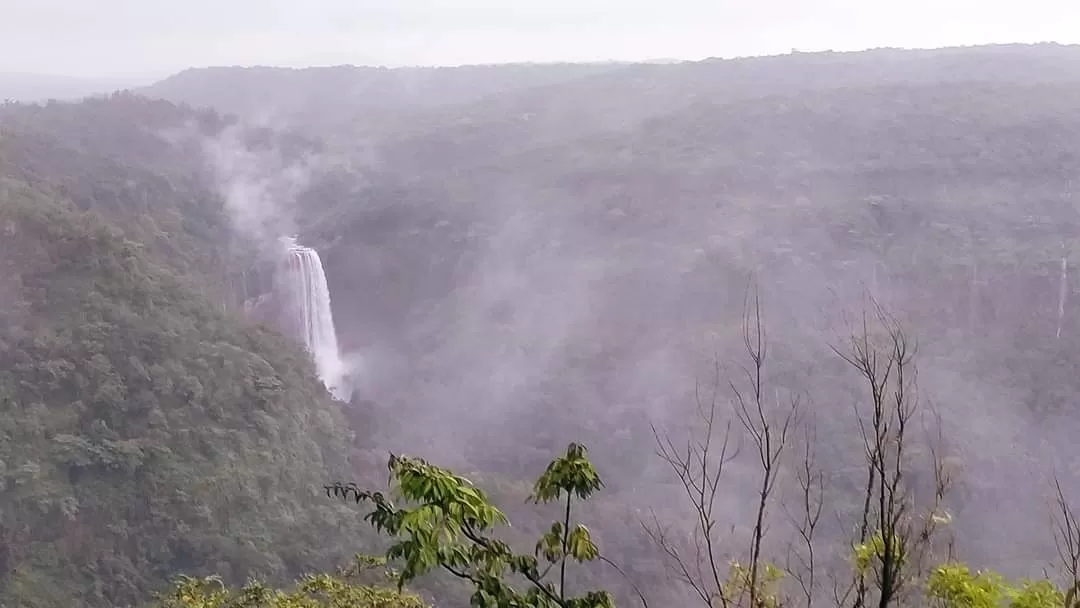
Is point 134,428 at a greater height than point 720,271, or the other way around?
point 720,271

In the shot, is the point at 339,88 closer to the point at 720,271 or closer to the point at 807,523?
the point at 720,271

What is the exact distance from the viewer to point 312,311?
32.6m

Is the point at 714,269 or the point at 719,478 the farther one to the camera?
the point at 714,269

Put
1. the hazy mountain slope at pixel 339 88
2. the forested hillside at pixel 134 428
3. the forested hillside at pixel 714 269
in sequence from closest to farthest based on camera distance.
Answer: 1. the forested hillside at pixel 134 428
2. the forested hillside at pixel 714 269
3. the hazy mountain slope at pixel 339 88

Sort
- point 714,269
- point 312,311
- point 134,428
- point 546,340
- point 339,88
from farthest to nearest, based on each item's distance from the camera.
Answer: point 339,88, point 714,269, point 546,340, point 312,311, point 134,428

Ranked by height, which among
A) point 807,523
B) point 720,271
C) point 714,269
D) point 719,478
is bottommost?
point 807,523

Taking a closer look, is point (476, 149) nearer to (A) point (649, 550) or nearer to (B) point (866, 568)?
(A) point (649, 550)

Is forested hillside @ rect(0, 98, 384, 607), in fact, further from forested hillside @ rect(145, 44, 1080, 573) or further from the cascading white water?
forested hillside @ rect(145, 44, 1080, 573)

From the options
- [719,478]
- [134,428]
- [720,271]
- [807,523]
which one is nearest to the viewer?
[807,523]

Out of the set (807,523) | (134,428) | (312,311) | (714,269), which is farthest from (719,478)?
(714,269)

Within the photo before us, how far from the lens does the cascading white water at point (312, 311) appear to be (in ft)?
105

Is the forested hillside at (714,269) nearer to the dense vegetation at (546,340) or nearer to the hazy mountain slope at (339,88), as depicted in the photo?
the dense vegetation at (546,340)

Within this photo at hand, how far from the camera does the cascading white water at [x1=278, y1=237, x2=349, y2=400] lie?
3186 centimetres

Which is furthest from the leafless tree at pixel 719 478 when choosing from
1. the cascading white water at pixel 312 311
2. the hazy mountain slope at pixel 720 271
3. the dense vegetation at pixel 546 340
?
the cascading white water at pixel 312 311
